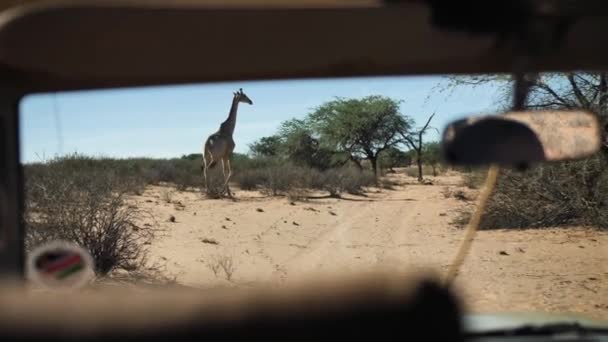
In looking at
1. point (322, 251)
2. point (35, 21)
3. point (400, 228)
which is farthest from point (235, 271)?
point (35, 21)

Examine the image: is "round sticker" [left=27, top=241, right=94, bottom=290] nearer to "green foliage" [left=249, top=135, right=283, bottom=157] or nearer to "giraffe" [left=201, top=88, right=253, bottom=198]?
"giraffe" [left=201, top=88, right=253, bottom=198]

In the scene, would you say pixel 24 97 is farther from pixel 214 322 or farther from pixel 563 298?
pixel 563 298

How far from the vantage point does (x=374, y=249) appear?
1343 centimetres

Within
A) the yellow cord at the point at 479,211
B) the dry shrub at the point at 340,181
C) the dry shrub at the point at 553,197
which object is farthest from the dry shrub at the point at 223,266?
→ the dry shrub at the point at 340,181

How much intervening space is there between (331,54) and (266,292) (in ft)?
3.87

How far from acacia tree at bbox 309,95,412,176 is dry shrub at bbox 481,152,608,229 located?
13.9 meters

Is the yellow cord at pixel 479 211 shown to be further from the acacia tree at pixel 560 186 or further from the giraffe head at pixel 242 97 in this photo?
the giraffe head at pixel 242 97

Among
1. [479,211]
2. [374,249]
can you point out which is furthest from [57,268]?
[374,249]

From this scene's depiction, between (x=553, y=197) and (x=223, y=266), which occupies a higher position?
(x=553, y=197)

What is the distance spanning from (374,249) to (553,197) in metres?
4.29

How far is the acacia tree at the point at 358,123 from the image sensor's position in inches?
1133

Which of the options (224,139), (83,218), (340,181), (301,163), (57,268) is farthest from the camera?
(301,163)

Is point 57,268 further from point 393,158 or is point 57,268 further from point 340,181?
point 393,158

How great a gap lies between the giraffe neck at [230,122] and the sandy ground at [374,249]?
2381 millimetres
